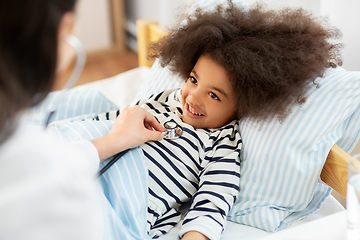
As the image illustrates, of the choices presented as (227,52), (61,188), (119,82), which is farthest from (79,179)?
(119,82)

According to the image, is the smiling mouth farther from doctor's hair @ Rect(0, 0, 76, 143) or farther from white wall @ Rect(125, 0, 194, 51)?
white wall @ Rect(125, 0, 194, 51)

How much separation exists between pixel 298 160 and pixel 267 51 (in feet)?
0.92

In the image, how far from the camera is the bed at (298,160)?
33.3 inches

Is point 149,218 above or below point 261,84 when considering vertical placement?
below

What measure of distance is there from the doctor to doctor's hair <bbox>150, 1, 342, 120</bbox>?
1.75ft

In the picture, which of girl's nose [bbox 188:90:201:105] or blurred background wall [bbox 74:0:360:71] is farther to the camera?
blurred background wall [bbox 74:0:360:71]

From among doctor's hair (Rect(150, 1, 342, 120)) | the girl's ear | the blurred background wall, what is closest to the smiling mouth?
doctor's hair (Rect(150, 1, 342, 120))

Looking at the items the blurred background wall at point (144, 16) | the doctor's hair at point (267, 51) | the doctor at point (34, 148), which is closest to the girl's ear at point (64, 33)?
the doctor at point (34, 148)

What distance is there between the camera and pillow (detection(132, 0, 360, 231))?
2.78ft

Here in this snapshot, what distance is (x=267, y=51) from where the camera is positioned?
33.4 inches

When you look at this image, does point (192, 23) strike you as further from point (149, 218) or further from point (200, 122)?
point (149, 218)

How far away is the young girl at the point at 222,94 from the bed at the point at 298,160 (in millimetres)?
38

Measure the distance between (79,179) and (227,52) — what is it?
0.59 m

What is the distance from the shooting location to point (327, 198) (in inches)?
38.8
